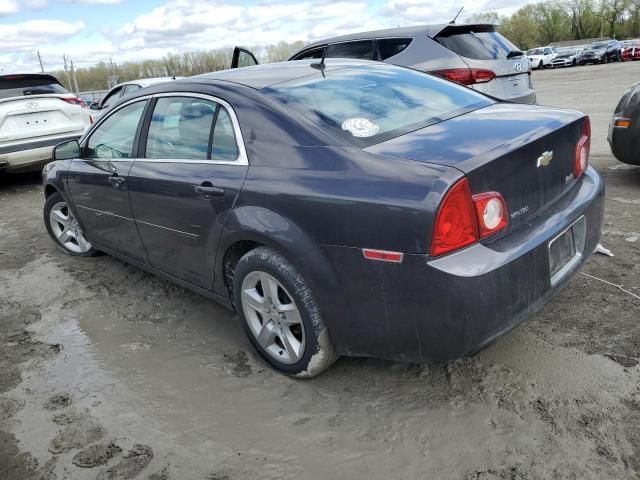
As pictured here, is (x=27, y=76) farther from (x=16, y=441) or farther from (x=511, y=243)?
(x=511, y=243)

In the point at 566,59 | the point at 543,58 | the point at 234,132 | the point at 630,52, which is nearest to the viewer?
the point at 234,132

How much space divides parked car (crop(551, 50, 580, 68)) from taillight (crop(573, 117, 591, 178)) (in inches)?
1797

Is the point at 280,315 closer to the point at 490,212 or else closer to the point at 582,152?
the point at 490,212

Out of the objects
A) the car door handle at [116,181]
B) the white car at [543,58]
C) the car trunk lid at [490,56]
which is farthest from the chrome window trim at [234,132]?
the white car at [543,58]

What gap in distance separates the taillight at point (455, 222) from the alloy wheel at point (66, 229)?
3691mm

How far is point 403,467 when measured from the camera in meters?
2.25

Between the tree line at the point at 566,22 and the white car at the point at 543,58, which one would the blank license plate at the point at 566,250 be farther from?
the tree line at the point at 566,22

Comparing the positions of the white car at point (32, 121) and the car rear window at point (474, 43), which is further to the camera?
the white car at point (32, 121)

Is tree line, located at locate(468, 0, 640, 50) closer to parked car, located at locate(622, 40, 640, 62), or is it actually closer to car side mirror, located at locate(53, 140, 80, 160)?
parked car, located at locate(622, 40, 640, 62)

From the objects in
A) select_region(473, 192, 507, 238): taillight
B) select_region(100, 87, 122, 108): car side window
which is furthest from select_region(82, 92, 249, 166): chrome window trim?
select_region(100, 87, 122, 108): car side window

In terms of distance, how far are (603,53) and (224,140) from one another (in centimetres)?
4548

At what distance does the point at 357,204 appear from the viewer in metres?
2.31

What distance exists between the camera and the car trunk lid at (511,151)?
233 cm

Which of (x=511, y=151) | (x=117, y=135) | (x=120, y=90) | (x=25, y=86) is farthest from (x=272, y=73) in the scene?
(x=120, y=90)
